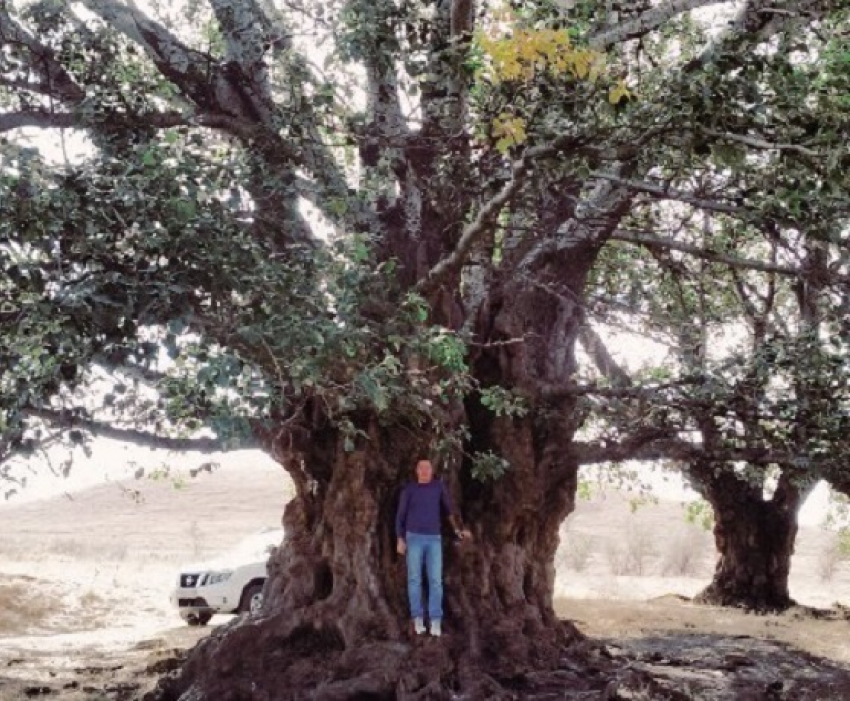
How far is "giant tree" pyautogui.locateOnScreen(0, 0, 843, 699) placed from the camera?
203 inches

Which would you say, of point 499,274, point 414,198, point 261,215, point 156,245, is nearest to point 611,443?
point 499,274

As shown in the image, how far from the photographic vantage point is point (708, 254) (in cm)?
920

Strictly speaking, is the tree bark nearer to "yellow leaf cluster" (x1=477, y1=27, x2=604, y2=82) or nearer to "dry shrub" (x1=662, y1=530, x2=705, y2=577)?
"yellow leaf cluster" (x1=477, y1=27, x2=604, y2=82)

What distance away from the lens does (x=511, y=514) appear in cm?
980

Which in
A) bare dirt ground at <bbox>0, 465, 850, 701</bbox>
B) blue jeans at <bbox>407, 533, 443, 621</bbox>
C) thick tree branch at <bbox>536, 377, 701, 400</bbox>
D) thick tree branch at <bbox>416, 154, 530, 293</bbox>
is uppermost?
thick tree branch at <bbox>416, 154, 530, 293</bbox>

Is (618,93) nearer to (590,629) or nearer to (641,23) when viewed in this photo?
(641,23)

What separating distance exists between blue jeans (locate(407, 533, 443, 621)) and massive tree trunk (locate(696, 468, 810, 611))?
9270 mm

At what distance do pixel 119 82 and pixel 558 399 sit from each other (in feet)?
16.6

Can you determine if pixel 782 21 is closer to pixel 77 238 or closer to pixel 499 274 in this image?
pixel 499 274

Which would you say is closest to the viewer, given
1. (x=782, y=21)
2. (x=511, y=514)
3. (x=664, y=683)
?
(x=782, y=21)

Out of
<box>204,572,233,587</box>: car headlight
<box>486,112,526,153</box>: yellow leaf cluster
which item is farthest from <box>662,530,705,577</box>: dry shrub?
<box>486,112,526,153</box>: yellow leaf cluster

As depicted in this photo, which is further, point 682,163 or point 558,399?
point 558,399

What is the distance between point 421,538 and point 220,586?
248 inches

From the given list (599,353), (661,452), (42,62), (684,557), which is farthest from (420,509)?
(684,557)
